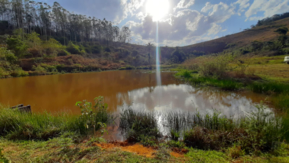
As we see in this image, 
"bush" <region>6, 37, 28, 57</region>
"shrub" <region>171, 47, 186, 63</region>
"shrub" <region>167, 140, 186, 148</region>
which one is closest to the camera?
"shrub" <region>167, 140, 186, 148</region>

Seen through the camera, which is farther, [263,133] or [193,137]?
[193,137]

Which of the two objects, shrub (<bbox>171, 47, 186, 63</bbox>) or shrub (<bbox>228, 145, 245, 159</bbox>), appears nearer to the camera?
shrub (<bbox>228, 145, 245, 159</bbox>)

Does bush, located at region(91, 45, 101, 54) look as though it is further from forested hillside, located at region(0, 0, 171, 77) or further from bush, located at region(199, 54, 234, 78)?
bush, located at region(199, 54, 234, 78)

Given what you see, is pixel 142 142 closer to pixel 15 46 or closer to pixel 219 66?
pixel 219 66

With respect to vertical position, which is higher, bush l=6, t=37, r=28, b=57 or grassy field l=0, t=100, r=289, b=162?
bush l=6, t=37, r=28, b=57

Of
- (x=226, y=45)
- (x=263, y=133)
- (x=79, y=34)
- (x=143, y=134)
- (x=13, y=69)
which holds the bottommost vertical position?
(x=143, y=134)

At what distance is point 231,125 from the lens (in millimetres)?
3307

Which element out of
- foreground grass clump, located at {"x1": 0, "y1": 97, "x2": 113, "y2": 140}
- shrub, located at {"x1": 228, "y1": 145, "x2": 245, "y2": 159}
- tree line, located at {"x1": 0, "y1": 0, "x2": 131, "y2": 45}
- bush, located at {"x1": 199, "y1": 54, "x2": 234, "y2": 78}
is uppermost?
tree line, located at {"x1": 0, "y1": 0, "x2": 131, "y2": 45}

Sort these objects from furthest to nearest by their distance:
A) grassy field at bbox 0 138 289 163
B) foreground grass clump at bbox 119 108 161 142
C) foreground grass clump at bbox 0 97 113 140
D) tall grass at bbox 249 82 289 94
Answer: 1. tall grass at bbox 249 82 289 94
2. foreground grass clump at bbox 119 108 161 142
3. foreground grass clump at bbox 0 97 113 140
4. grassy field at bbox 0 138 289 163

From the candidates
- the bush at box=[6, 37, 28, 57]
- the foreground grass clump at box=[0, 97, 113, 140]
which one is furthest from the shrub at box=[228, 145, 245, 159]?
the bush at box=[6, 37, 28, 57]

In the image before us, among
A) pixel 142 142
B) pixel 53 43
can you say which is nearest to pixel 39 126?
pixel 142 142

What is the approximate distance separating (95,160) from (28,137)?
216 cm

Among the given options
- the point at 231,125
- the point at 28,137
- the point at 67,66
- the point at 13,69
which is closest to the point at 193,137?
the point at 231,125

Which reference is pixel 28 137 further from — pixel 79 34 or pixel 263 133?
pixel 79 34
